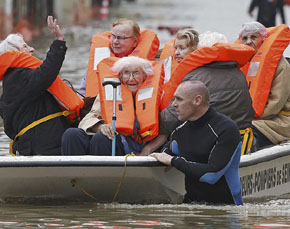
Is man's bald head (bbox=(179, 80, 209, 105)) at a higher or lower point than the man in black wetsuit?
higher

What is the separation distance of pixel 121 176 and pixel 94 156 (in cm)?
26

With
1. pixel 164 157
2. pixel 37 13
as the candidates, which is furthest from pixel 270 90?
pixel 37 13

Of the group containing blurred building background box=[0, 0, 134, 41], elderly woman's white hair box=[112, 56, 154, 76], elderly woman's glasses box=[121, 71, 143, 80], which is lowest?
blurred building background box=[0, 0, 134, 41]

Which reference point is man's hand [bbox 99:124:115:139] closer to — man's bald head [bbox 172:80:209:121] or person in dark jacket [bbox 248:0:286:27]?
man's bald head [bbox 172:80:209:121]

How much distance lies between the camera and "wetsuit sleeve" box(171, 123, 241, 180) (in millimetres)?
7238

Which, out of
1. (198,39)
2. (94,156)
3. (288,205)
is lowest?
(288,205)

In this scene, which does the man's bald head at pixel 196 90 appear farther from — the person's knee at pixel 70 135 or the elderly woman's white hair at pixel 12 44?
the elderly woman's white hair at pixel 12 44

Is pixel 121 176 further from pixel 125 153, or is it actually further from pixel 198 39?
pixel 198 39

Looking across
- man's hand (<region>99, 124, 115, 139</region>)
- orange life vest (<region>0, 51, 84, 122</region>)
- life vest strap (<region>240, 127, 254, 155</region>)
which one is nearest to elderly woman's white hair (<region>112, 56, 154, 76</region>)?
orange life vest (<region>0, 51, 84, 122</region>)

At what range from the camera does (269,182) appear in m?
8.78

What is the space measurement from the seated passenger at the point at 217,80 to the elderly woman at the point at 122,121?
0.12 metres

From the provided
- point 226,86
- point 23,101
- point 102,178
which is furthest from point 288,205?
point 23,101

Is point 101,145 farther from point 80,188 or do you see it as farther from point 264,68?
point 264,68

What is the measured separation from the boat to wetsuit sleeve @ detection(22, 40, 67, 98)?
2.07 feet
